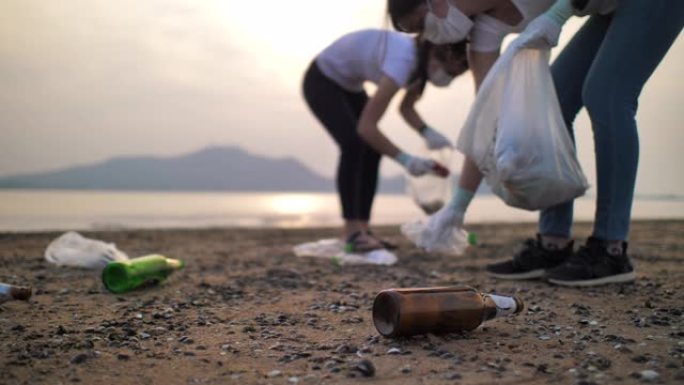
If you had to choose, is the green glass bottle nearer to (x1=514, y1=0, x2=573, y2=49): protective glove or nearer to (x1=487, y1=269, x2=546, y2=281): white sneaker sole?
(x1=487, y1=269, x2=546, y2=281): white sneaker sole

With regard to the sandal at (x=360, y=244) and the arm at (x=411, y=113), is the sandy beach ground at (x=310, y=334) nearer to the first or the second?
the sandal at (x=360, y=244)

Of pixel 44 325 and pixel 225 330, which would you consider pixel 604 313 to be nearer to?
pixel 225 330

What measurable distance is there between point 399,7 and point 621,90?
1054 millimetres

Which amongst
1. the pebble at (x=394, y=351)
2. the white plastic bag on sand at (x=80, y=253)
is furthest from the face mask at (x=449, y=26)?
the white plastic bag on sand at (x=80, y=253)

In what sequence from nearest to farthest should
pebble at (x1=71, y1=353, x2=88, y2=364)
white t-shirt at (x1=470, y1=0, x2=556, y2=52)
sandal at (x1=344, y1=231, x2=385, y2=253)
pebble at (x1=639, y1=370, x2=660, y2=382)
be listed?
pebble at (x1=639, y1=370, x2=660, y2=382) → pebble at (x1=71, y1=353, x2=88, y2=364) → white t-shirt at (x1=470, y1=0, x2=556, y2=52) → sandal at (x1=344, y1=231, x2=385, y2=253)

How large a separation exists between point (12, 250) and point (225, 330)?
2.98 m

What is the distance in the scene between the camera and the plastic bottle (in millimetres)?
2062

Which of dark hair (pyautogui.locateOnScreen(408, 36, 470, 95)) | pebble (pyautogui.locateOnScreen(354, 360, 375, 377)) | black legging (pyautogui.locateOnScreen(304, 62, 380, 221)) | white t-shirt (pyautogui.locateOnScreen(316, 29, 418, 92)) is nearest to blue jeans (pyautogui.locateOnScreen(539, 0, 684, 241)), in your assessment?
dark hair (pyautogui.locateOnScreen(408, 36, 470, 95))

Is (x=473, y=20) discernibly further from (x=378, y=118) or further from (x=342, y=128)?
(x=342, y=128)

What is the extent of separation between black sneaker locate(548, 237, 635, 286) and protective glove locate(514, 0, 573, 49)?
87cm

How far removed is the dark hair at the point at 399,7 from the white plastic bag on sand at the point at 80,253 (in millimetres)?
1911

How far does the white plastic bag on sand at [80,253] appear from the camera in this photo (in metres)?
3.20

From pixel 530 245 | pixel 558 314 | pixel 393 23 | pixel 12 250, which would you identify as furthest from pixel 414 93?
pixel 12 250

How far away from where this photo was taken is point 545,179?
2.41 metres
